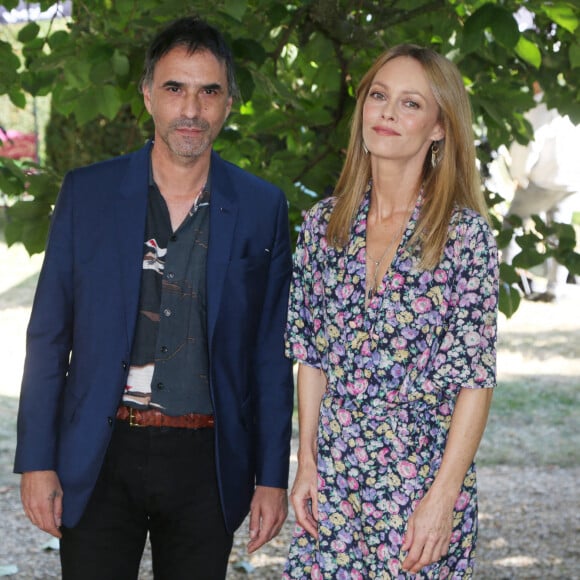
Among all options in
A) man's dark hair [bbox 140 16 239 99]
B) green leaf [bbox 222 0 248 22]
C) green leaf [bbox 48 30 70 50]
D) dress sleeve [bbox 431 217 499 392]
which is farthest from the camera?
green leaf [bbox 48 30 70 50]

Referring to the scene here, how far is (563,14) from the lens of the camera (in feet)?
12.7

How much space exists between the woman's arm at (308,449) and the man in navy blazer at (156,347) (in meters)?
0.18

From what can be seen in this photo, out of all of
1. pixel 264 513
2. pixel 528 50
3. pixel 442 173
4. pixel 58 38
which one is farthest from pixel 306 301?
pixel 58 38

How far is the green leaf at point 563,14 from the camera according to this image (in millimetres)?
3863

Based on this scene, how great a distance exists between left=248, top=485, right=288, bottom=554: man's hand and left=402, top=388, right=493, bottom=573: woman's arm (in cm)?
49

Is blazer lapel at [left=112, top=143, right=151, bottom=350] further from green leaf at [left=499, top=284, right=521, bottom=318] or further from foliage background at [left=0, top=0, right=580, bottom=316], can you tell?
green leaf at [left=499, top=284, right=521, bottom=318]

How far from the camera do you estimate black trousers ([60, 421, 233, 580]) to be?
2.74 metres

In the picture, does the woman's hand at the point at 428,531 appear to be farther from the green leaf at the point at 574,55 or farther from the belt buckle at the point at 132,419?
the green leaf at the point at 574,55

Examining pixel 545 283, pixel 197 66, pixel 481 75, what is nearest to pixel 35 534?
pixel 481 75

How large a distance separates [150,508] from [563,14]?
7.76 feet

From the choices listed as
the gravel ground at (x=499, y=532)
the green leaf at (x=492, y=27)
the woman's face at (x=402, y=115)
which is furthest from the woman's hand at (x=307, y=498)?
the gravel ground at (x=499, y=532)

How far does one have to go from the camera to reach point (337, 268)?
2646 millimetres

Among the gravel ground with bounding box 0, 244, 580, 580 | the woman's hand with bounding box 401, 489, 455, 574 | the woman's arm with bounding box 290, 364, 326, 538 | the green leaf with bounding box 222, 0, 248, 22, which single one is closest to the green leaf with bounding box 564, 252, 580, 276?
the green leaf with bounding box 222, 0, 248, 22

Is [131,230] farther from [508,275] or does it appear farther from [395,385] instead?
[508,275]
